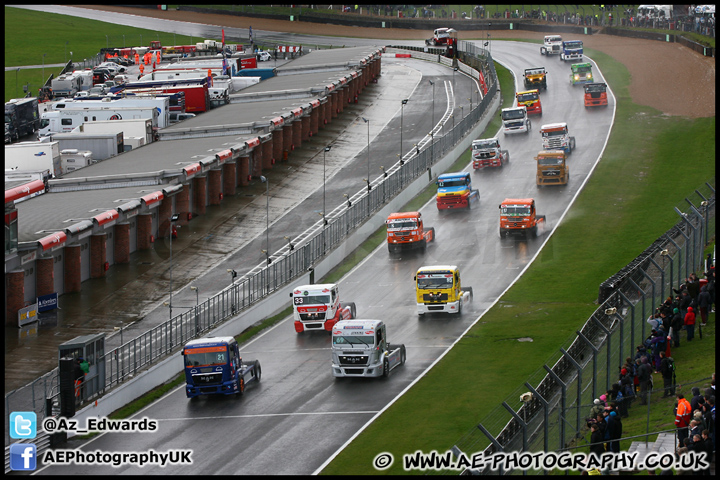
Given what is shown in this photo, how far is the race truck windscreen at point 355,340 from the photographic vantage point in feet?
132

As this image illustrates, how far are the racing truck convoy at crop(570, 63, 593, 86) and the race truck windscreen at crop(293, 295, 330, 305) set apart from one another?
196 ft

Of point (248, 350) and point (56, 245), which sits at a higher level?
point (56, 245)

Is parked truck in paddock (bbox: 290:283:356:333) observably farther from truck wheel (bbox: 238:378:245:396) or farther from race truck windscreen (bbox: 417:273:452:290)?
truck wheel (bbox: 238:378:245:396)

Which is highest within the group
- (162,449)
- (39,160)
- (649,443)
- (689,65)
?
(689,65)

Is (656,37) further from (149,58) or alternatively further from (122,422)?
(122,422)

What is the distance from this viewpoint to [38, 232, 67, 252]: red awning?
163 ft

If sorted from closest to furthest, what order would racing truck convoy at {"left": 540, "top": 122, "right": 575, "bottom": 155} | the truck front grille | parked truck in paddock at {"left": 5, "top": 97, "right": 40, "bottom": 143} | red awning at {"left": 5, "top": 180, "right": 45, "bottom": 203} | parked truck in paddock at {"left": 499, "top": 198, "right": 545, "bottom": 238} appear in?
the truck front grille → red awning at {"left": 5, "top": 180, "right": 45, "bottom": 203} → parked truck in paddock at {"left": 499, "top": 198, "right": 545, "bottom": 238} → racing truck convoy at {"left": 540, "top": 122, "right": 575, "bottom": 155} → parked truck in paddock at {"left": 5, "top": 97, "right": 40, "bottom": 143}

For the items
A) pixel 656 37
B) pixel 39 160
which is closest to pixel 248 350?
pixel 39 160

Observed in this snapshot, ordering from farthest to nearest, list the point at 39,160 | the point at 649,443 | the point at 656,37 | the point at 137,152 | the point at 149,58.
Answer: the point at 149,58 < the point at 656,37 < the point at 137,152 < the point at 39,160 < the point at 649,443

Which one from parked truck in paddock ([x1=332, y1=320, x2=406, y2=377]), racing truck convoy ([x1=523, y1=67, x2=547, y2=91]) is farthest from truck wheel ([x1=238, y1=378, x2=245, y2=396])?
racing truck convoy ([x1=523, y1=67, x2=547, y2=91])

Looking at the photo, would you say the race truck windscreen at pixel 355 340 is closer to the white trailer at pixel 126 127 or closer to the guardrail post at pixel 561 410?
the guardrail post at pixel 561 410

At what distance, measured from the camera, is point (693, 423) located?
23875 mm

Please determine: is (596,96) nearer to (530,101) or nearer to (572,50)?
(530,101)

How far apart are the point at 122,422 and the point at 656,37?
92195 mm
